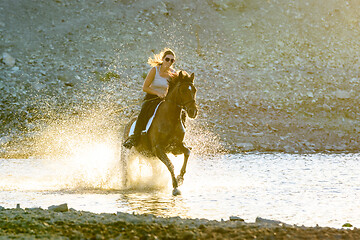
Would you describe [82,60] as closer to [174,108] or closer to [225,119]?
[225,119]

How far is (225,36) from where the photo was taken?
159 ft

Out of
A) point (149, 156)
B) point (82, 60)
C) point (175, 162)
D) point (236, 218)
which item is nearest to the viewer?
point (236, 218)

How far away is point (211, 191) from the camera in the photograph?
13.6 meters

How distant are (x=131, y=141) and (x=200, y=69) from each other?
28.9 meters

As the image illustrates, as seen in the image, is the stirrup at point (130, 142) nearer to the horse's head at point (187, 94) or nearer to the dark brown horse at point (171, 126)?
the dark brown horse at point (171, 126)

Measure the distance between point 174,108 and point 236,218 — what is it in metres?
4.77

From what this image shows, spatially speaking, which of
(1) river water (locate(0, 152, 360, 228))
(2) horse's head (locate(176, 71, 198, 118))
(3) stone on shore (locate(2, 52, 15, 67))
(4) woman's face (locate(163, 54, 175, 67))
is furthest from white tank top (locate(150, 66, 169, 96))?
(3) stone on shore (locate(2, 52, 15, 67))

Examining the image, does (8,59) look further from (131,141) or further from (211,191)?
(211,191)

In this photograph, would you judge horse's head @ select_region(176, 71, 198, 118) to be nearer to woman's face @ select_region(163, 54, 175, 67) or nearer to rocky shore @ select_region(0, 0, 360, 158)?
woman's face @ select_region(163, 54, 175, 67)

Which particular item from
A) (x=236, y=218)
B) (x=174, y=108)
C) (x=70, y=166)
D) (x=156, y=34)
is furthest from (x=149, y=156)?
(x=156, y=34)

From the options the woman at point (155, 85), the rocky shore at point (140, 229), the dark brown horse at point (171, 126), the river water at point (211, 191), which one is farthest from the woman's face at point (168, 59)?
the rocky shore at point (140, 229)

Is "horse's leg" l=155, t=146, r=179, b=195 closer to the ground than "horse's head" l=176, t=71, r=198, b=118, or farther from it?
closer to the ground

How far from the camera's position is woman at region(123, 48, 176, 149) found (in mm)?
13734

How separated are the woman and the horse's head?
298 millimetres
